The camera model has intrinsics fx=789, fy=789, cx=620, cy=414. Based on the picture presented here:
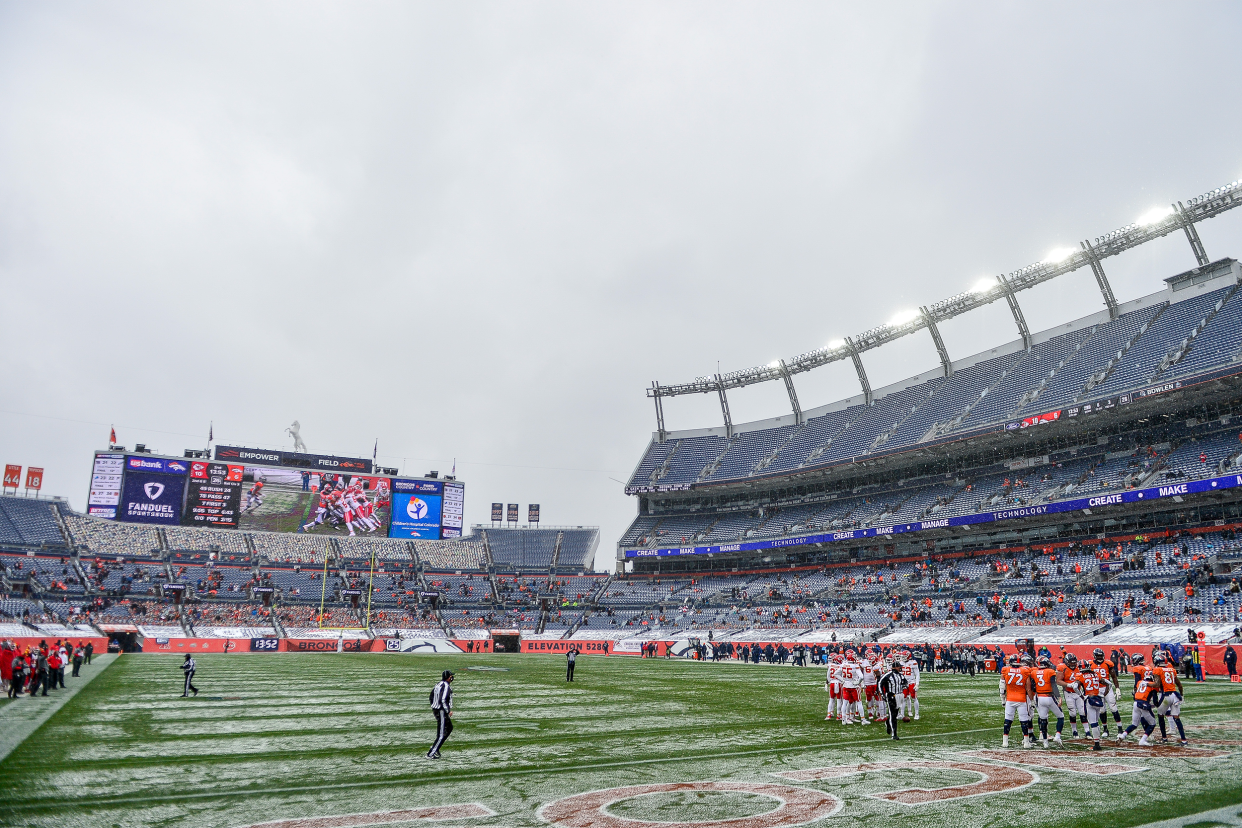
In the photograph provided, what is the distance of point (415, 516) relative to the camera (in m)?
71.6

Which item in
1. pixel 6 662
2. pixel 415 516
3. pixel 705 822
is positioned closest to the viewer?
pixel 705 822

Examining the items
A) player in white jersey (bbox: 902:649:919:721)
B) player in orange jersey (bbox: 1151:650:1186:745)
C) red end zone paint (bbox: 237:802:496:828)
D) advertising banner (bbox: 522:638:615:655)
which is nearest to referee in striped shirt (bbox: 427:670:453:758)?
red end zone paint (bbox: 237:802:496:828)

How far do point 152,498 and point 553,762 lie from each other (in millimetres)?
62212

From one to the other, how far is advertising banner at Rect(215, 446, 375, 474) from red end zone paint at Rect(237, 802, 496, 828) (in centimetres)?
6422

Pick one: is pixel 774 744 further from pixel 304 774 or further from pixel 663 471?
pixel 663 471

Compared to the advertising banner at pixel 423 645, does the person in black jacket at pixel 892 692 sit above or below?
above

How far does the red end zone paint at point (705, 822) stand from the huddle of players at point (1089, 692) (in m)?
4.96

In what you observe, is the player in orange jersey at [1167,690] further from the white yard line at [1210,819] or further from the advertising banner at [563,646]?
the advertising banner at [563,646]

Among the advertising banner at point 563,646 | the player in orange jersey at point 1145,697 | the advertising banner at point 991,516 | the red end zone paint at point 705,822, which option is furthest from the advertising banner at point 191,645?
the player in orange jersey at point 1145,697

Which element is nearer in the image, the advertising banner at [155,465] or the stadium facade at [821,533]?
the stadium facade at [821,533]

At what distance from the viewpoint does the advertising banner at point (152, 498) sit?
62.4m

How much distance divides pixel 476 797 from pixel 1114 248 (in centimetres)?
5273

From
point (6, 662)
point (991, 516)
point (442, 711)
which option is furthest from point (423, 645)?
point (442, 711)

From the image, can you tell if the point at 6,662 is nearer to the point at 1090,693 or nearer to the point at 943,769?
the point at 943,769
